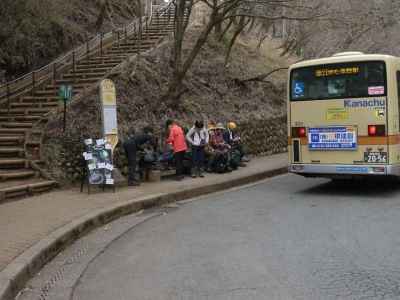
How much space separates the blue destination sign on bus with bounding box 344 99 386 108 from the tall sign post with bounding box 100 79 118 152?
5.37 m

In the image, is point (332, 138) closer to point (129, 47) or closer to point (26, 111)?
point (26, 111)

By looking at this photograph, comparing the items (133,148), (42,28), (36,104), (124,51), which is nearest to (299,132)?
(133,148)

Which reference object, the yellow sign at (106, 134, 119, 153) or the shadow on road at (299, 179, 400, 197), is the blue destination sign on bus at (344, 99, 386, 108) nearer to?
the shadow on road at (299, 179, 400, 197)

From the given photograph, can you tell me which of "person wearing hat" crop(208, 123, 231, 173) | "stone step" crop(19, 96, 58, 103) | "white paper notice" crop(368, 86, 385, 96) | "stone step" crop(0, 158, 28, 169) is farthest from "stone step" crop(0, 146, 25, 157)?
"white paper notice" crop(368, 86, 385, 96)

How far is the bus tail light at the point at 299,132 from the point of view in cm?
1361

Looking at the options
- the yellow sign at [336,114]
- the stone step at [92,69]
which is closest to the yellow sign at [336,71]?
the yellow sign at [336,114]

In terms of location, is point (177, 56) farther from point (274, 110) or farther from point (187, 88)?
A: point (274, 110)

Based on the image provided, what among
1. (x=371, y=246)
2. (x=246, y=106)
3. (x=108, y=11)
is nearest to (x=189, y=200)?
(x=371, y=246)

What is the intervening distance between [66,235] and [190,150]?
26.7ft

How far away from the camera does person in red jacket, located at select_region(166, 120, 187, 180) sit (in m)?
15.3

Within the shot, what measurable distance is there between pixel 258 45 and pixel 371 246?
1048 inches

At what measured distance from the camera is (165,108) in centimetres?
1944

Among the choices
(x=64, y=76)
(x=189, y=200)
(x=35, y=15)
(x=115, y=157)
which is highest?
(x=35, y=15)

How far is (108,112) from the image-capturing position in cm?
1370
